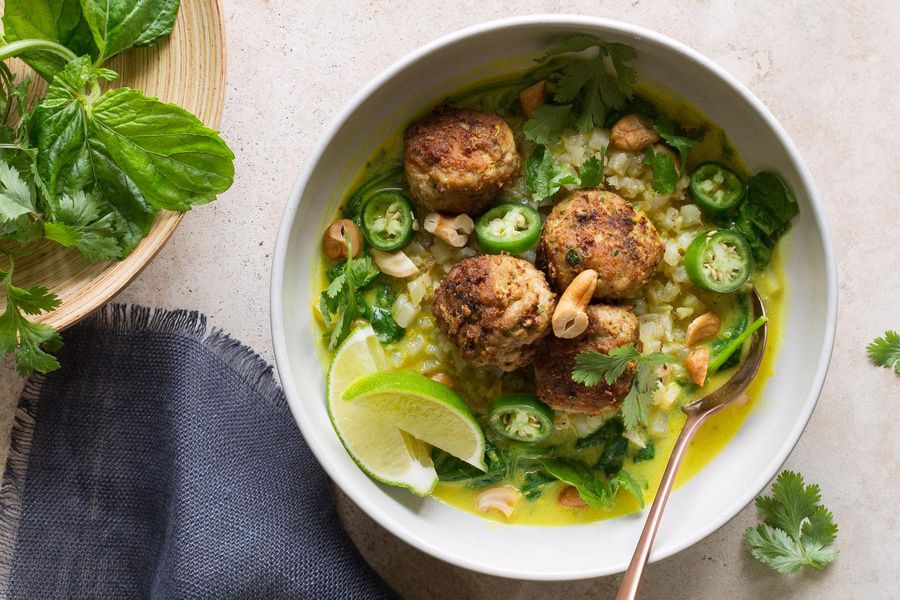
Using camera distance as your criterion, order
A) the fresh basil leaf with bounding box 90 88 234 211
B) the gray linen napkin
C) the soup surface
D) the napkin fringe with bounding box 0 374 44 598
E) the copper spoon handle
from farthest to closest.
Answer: the napkin fringe with bounding box 0 374 44 598, the gray linen napkin, the soup surface, the fresh basil leaf with bounding box 90 88 234 211, the copper spoon handle

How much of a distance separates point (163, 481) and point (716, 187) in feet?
7.84

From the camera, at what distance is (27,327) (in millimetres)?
2719

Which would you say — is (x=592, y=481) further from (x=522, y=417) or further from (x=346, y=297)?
(x=346, y=297)

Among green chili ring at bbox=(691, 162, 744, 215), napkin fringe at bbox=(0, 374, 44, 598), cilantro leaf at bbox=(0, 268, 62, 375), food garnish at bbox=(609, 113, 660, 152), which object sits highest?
food garnish at bbox=(609, 113, 660, 152)

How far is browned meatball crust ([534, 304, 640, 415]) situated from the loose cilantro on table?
4.14 feet

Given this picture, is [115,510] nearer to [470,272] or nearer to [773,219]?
[470,272]

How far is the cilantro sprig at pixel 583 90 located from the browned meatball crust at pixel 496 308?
1.71ft

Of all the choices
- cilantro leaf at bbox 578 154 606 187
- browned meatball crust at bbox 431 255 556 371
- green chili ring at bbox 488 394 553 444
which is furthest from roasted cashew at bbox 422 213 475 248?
green chili ring at bbox 488 394 553 444

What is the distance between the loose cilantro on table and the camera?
2697 millimetres

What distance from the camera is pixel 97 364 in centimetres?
318

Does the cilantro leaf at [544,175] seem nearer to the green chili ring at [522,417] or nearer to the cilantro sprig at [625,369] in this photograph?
the cilantro sprig at [625,369]

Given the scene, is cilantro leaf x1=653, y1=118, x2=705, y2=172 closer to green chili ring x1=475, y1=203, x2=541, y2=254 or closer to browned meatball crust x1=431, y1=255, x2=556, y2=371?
green chili ring x1=475, y1=203, x2=541, y2=254

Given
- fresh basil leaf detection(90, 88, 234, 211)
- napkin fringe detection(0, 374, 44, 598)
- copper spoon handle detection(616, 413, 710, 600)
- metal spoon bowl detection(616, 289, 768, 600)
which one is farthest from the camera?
napkin fringe detection(0, 374, 44, 598)

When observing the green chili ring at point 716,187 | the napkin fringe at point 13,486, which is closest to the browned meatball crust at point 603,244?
the green chili ring at point 716,187
